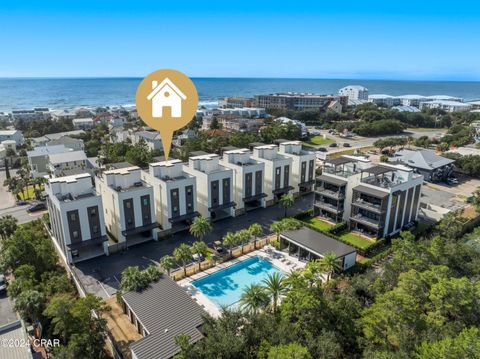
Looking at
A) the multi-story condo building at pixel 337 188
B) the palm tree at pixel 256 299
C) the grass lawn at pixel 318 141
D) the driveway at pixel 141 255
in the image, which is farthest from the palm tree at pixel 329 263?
the grass lawn at pixel 318 141

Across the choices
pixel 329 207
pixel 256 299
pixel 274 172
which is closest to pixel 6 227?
pixel 256 299

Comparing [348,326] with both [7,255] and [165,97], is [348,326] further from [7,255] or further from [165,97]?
[7,255]

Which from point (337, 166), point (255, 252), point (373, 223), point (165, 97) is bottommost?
point (255, 252)

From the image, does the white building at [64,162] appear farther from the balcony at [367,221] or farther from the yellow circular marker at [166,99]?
the balcony at [367,221]

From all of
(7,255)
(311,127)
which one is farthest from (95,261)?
(311,127)

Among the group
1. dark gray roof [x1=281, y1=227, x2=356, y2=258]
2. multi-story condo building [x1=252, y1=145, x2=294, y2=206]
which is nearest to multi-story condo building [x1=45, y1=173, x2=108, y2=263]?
dark gray roof [x1=281, y1=227, x2=356, y2=258]
